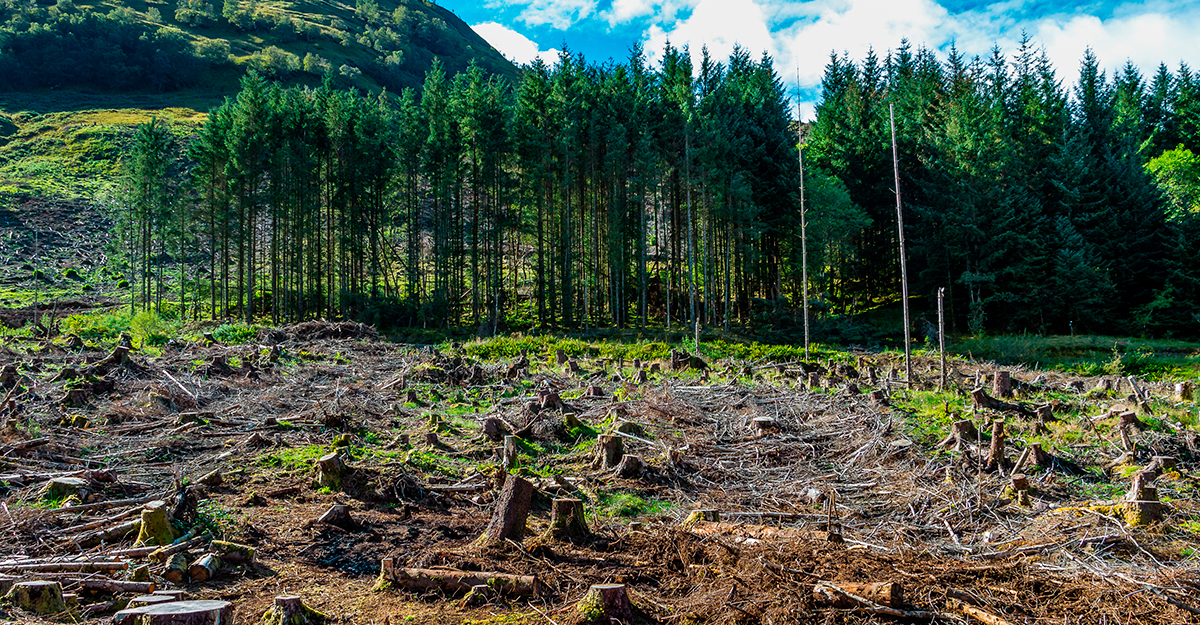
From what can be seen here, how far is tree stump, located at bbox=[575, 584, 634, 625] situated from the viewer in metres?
3.60

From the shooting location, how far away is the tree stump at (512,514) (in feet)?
16.4

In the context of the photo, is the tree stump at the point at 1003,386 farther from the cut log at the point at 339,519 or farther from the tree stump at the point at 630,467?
the cut log at the point at 339,519

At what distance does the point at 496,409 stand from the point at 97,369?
23.0ft

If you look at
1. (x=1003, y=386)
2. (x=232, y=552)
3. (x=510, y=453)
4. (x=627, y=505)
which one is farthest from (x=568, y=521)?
(x=1003, y=386)

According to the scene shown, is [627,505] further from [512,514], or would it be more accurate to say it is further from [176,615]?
[176,615]

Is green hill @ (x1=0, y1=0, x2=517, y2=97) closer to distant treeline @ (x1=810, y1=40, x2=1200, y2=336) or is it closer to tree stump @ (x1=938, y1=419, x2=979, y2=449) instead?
distant treeline @ (x1=810, y1=40, x2=1200, y2=336)

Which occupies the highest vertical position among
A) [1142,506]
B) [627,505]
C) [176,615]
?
[176,615]

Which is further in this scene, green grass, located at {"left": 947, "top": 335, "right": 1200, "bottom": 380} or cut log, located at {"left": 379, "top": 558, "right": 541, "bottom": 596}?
green grass, located at {"left": 947, "top": 335, "right": 1200, "bottom": 380}

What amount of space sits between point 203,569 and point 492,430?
15.8ft

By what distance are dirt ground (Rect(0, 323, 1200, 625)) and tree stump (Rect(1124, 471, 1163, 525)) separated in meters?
0.09

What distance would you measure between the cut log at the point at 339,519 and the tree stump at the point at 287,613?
1.88 m

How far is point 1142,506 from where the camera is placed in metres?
5.78

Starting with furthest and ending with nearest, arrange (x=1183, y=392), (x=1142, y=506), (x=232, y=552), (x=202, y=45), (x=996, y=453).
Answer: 1. (x=202, y=45)
2. (x=1183, y=392)
3. (x=996, y=453)
4. (x=1142, y=506)
5. (x=232, y=552)

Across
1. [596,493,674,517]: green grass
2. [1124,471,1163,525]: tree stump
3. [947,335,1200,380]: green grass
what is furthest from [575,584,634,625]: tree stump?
[947,335,1200,380]: green grass
